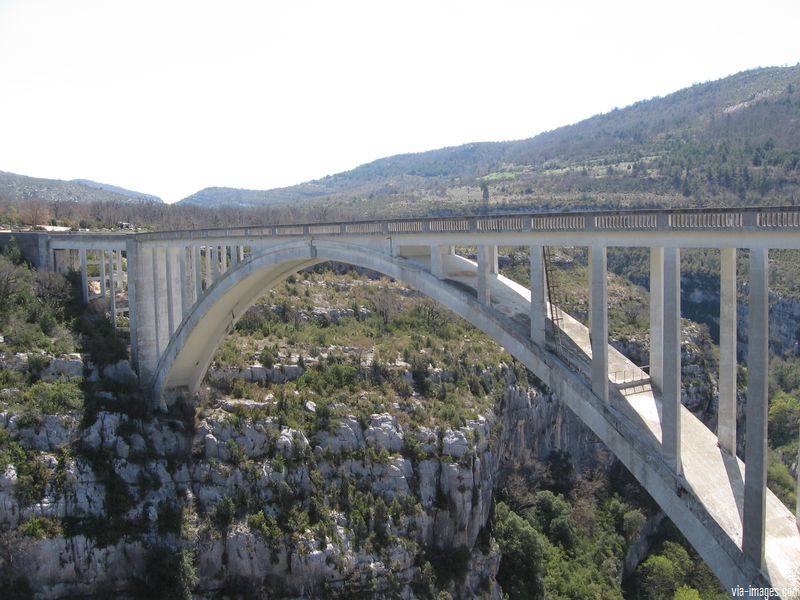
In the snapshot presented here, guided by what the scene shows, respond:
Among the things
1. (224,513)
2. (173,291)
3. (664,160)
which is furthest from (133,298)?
(664,160)

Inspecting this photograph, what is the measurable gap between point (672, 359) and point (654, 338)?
215cm

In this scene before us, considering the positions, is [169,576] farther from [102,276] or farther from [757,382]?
[757,382]

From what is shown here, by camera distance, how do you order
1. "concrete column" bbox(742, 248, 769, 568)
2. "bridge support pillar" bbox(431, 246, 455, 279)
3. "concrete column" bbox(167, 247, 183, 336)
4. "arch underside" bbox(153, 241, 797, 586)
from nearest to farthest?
"concrete column" bbox(742, 248, 769, 568), "arch underside" bbox(153, 241, 797, 586), "bridge support pillar" bbox(431, 246, 455, 279), "concrete column" bbox(167, 247, 183, 336)

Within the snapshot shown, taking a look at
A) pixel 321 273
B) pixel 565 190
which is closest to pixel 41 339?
pixel 321 273

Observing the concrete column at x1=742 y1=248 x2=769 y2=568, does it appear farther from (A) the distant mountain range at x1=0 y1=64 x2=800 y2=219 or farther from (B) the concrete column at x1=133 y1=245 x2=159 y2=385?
(A) the distant mountain range at x1=0 y1=64 x2=800 y2=219

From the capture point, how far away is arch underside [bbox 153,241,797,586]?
443 inches

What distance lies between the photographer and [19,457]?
950 inches

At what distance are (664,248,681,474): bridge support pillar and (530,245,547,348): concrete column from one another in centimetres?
294

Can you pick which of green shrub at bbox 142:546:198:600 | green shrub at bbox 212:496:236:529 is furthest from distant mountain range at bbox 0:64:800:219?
green shrub at bbox 142:546:198:600

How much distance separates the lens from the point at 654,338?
13703 mm

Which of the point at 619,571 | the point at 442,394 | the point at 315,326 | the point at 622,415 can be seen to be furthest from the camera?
the point at 315,326

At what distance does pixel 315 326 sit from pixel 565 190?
138ft

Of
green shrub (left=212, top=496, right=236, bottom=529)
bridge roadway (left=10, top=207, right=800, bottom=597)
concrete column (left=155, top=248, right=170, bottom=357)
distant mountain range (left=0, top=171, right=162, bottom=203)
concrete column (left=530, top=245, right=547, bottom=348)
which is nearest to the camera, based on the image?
bridge roadway (left=10, top=207, right=800, bottom=597)

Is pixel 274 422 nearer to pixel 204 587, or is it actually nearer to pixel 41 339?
pixel 204 587
